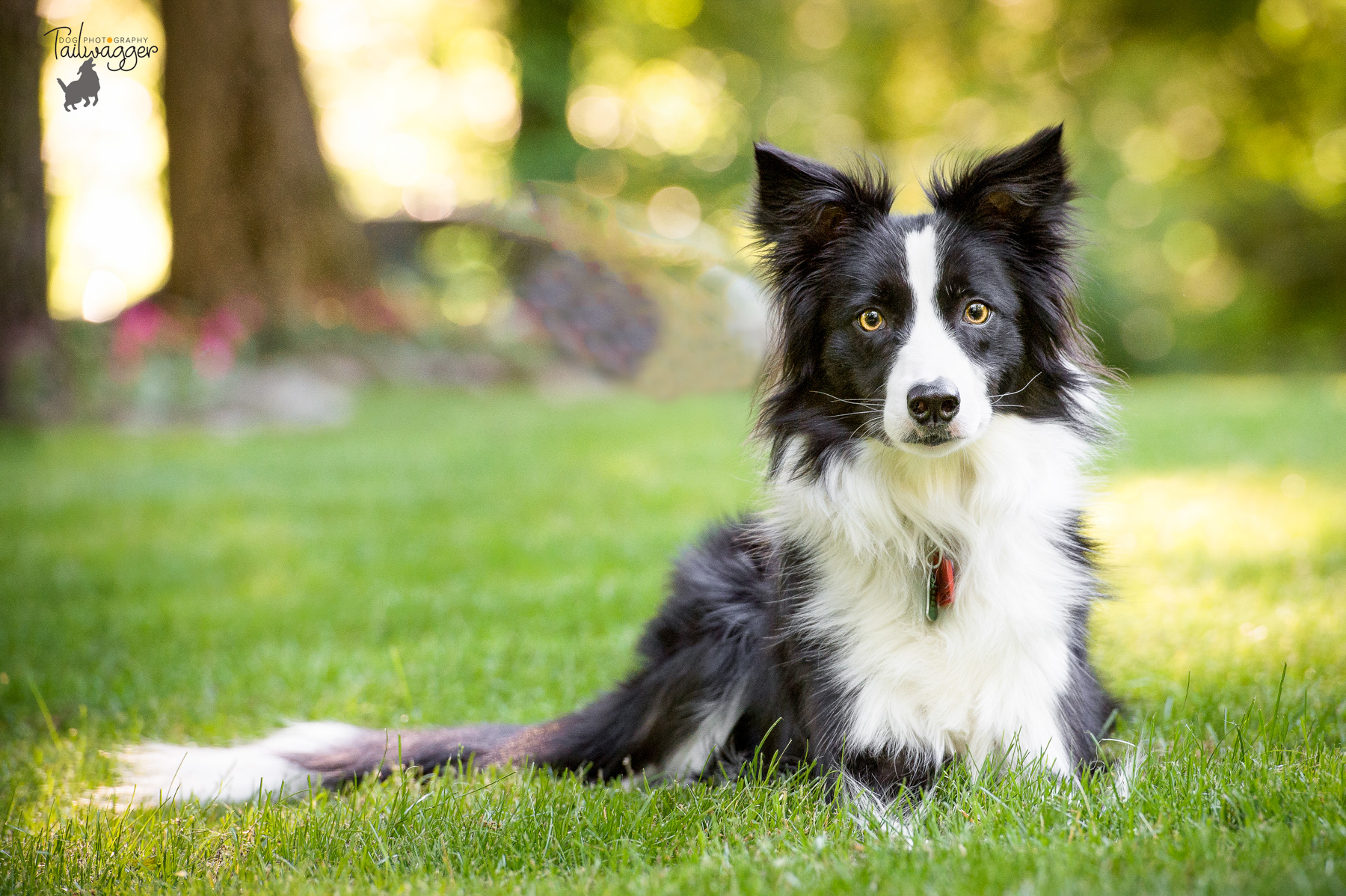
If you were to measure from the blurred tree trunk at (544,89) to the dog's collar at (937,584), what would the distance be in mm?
18906

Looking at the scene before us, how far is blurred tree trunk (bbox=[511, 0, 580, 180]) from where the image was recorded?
20.0 m

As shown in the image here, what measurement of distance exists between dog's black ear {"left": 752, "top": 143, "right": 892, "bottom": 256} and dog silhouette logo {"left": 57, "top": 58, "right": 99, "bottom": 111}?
3033mm

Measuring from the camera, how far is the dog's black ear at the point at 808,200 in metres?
2.82

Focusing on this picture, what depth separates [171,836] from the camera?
106 inches

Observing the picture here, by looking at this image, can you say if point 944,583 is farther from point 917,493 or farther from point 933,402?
point 933,402

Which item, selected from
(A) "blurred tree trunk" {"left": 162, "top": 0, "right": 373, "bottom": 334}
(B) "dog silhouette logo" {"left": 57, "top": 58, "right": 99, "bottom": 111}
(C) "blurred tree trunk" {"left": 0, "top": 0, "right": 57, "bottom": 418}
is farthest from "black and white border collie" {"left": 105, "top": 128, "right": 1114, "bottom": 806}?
(A) "blurred tree trunk" {"left": 162, "top": 0, "right": 373, "bottom": 334}

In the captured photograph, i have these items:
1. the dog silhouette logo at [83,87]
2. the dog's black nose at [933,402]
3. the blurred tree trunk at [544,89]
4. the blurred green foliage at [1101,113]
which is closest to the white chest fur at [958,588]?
the dog's black nose at [933,402]

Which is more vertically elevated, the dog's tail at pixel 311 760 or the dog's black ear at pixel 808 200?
the dog's black ear at pixel 808 200

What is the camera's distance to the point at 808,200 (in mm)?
2846

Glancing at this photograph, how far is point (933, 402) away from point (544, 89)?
19.5 metres

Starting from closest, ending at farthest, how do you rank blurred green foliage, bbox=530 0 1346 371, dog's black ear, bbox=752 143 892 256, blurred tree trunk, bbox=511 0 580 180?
dog's black ear, bbox=752 143 892 256, blurred green foliage, bbox=530 0 1346 371, blurred tree trunk, bbox=511 0 580 180

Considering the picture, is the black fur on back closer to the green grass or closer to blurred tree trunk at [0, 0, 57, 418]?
the green grass

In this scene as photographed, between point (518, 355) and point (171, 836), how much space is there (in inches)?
495

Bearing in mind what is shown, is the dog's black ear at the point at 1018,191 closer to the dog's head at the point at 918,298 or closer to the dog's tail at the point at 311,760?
the dog's head at the point at 918,298
